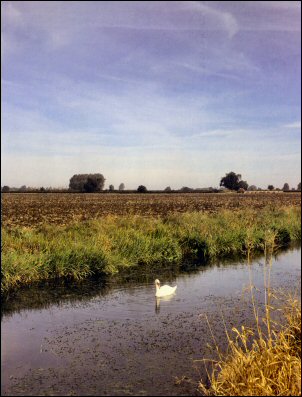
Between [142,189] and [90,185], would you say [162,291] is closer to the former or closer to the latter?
[90,185]

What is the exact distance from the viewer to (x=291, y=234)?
906 inches

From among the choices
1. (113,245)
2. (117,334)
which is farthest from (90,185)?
(117,334)

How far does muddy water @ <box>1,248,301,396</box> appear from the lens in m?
6.64

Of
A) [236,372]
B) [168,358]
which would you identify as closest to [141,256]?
[168,358]

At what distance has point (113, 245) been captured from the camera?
50.7 feet

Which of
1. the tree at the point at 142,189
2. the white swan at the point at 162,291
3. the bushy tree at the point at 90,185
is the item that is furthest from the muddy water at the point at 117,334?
the tree at the point at 142,189

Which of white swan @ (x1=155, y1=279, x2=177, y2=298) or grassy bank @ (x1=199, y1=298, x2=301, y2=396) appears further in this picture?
white swan @ (x1=155, y1=279, x2=177, y2=298)

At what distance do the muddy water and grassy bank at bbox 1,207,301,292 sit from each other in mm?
814

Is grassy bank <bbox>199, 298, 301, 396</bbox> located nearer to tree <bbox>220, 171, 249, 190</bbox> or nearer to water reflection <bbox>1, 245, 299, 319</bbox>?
water reflection <bbox>1, 245, 299, 319</bbox>

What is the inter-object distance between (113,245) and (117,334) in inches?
273

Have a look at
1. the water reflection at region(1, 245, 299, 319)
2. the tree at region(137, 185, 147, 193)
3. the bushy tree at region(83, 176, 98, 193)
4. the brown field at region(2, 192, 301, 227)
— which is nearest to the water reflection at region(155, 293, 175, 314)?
the water reflection at region(1, 245, 299, 319)

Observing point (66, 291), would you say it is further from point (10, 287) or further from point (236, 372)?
point (236, 372)

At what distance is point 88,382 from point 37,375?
83cm

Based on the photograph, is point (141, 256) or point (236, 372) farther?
point (141, 256)
